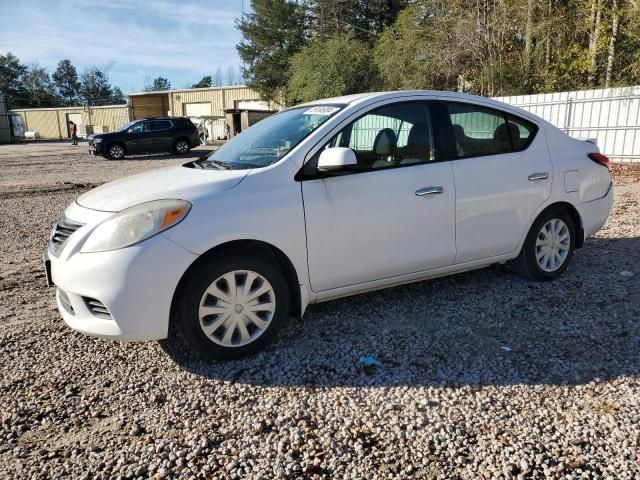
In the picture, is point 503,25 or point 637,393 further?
point 503,25

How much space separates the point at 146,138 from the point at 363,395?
875 inches

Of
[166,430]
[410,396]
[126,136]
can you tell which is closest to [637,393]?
[410,396]

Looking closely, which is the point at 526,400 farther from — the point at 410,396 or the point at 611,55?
the point at 611,55

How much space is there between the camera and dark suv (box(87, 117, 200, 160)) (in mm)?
22500

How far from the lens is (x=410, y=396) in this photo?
3002 mm

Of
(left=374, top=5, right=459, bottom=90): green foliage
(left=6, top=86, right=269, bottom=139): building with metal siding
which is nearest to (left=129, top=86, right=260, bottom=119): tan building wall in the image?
(left=6, top=86, right=269, bottom=139): building with metal siding

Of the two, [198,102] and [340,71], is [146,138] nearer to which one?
[340,71]

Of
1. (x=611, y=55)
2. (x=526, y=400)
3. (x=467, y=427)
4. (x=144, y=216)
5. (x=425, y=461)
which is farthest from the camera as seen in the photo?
(x=611, y=55)

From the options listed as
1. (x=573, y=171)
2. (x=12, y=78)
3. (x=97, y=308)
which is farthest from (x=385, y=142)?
(x=12, y=78)

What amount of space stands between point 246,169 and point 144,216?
791mm

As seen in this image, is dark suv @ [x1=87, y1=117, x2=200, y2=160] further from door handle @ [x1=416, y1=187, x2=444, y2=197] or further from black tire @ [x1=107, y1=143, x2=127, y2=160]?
door handle @ [x1=416, y1=187, x2=444, y2=197]

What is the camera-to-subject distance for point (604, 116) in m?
14.8

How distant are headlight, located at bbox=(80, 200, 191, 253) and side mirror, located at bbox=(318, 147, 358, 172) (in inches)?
36.6

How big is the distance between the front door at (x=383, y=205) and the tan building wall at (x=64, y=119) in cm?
5336
